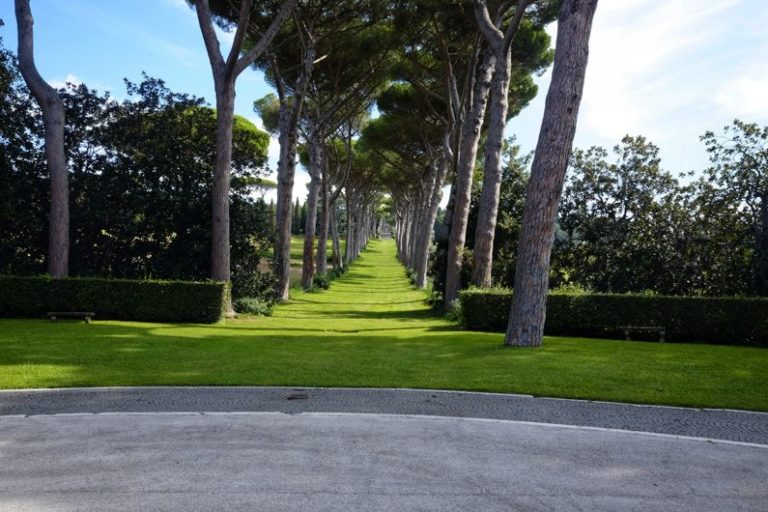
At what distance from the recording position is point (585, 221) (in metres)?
23.0

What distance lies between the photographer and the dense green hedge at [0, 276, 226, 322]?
1566 centimetres

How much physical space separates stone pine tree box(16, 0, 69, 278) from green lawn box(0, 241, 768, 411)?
9.43 feet

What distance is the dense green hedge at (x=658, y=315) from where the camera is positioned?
14.6m

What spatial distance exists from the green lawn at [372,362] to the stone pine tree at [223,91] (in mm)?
3029

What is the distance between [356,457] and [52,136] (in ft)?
51.1


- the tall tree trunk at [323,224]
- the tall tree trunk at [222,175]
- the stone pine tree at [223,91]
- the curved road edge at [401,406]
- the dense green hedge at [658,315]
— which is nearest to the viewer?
the curved road edge at [401,406]

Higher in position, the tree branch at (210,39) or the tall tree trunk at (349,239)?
the tree branch at (210,39)

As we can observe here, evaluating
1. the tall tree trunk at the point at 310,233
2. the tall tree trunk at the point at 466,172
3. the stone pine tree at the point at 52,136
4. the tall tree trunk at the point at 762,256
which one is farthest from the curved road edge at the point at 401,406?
the tall tree trunk at the point at 310,233

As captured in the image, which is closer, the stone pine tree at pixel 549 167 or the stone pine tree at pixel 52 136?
the stone pine tree at pixel 549 167

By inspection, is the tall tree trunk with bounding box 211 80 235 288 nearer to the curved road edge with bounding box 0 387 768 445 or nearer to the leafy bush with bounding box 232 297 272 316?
the leafy bush with bounding box 232 297 272 316

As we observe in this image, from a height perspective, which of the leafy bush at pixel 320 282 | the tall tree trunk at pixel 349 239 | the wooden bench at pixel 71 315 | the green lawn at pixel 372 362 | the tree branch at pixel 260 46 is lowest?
the leafy bush at pixel 320 282

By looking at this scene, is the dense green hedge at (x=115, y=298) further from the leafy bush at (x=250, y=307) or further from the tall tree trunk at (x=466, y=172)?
the tall tree trunk at (x=466, y=172)

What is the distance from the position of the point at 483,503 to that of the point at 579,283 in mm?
19871

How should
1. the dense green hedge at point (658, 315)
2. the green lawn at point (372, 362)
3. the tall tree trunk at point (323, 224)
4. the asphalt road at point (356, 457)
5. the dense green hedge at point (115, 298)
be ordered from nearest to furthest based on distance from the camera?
the asphalt road at point (356, 457), the green lawn at point (372, 362), the dense green hedge at point (658, 315), the dense green hedge at point (115, 298), the tall tree trunk at point (323, 224)
